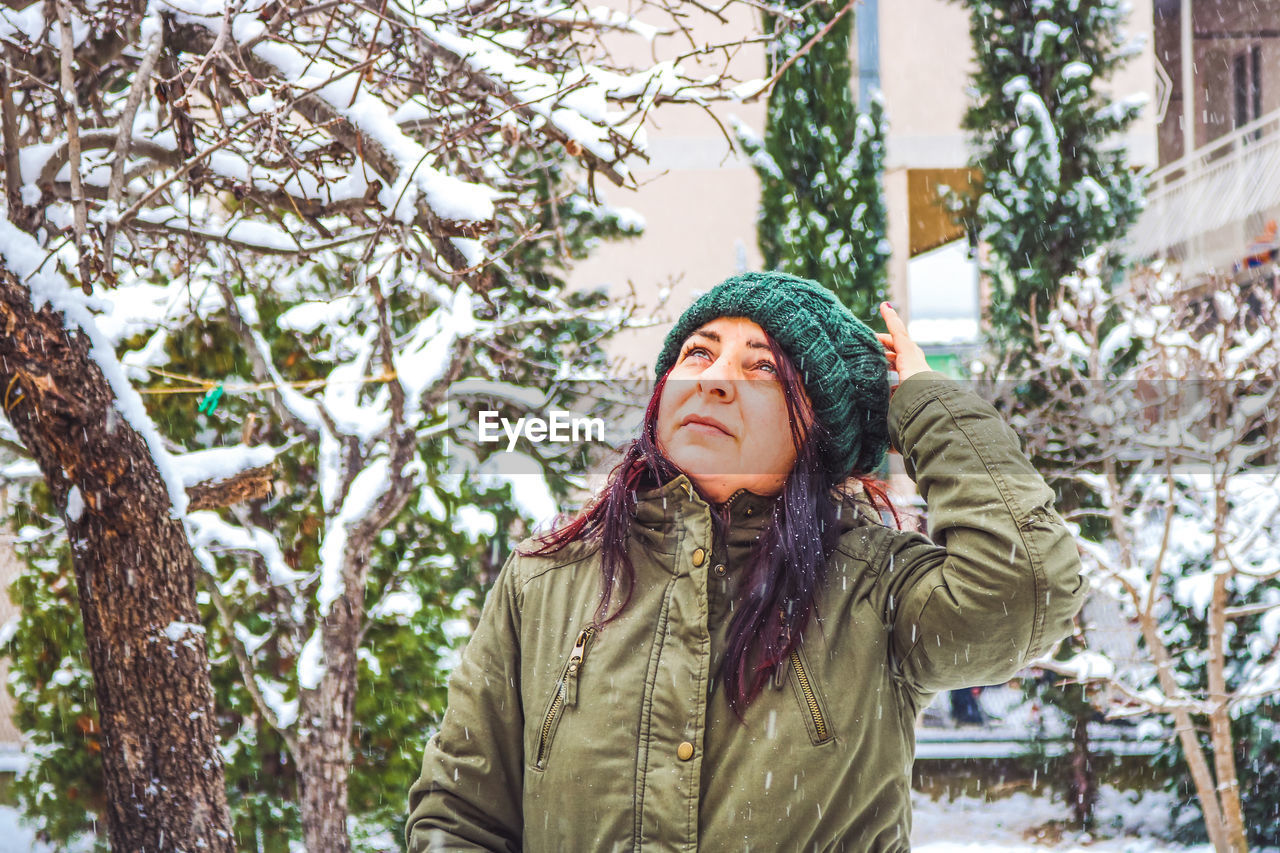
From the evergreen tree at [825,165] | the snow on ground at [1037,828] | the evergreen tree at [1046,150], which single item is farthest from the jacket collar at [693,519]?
the evergreen tree at [825,165]

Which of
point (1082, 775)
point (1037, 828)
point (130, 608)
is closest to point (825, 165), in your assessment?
point (1082, 775)

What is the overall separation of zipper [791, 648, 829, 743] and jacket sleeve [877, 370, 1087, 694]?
15cm

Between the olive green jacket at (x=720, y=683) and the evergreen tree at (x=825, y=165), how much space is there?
5.32m

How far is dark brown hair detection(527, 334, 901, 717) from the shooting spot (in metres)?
1.40

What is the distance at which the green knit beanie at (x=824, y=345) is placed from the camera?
1.54 m

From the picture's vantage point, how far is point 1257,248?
23.8ft

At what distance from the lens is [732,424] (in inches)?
59.6

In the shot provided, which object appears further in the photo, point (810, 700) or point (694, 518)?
point (694, 518)

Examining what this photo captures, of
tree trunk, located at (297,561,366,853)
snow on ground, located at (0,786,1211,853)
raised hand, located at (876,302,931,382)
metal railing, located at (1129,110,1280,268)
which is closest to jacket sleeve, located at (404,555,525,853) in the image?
raised hand, located at (876,302,931,382)

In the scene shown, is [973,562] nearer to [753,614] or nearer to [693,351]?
[753,614]

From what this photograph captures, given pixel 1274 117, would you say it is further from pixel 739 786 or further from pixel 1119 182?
pixel 739 786

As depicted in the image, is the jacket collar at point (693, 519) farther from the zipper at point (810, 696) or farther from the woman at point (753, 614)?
the zipper at point (810, 696)

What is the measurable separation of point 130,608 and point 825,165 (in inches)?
206

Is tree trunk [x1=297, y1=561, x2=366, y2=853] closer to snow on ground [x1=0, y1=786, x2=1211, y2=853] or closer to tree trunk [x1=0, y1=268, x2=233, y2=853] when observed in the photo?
tree trunk [x1=0, y1=268, x2=233, y2=853]
